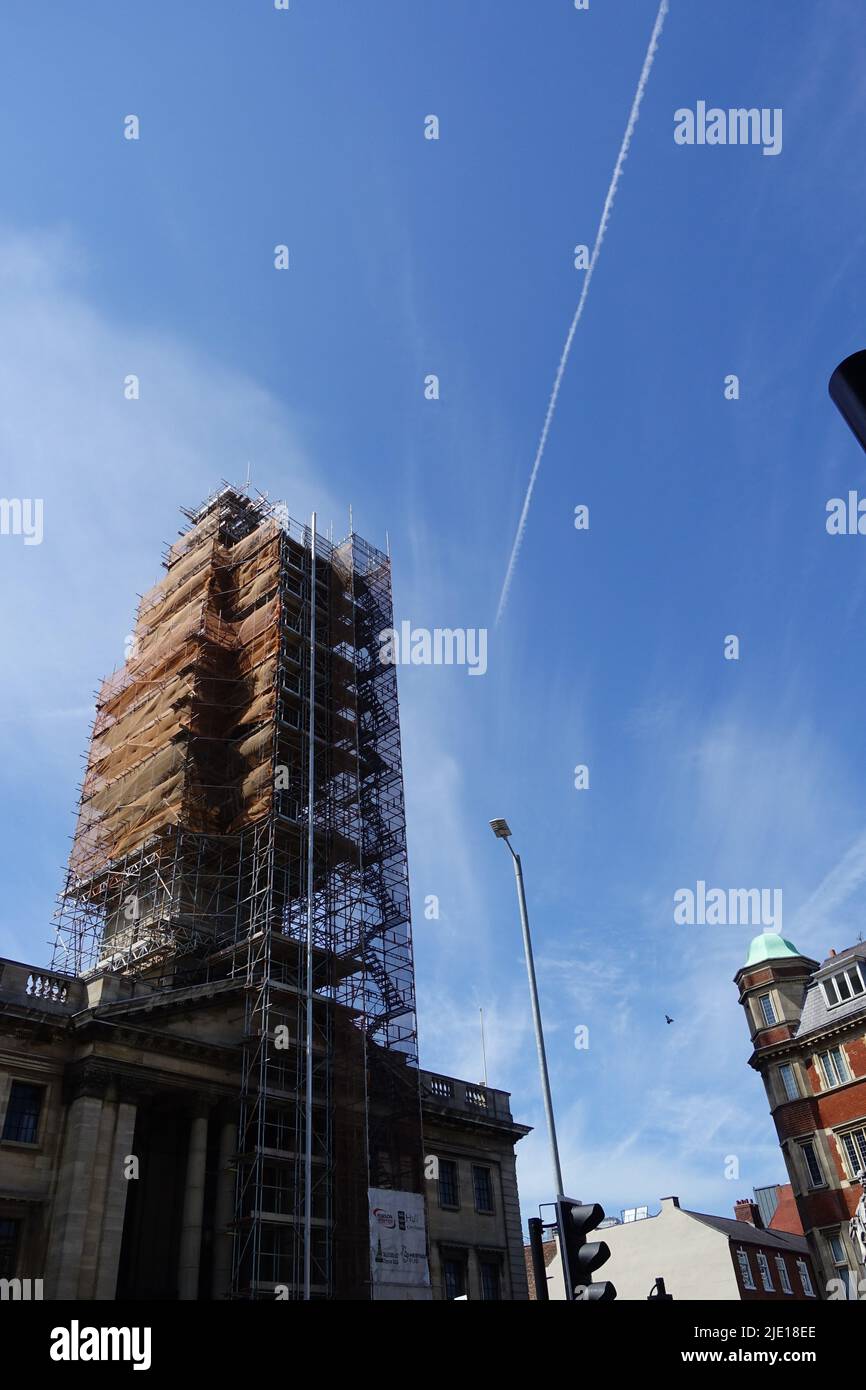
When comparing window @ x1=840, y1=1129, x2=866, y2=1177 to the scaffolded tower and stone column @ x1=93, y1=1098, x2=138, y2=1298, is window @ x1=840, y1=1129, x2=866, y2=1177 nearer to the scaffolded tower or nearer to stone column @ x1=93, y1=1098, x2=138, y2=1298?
the scaffolded tower

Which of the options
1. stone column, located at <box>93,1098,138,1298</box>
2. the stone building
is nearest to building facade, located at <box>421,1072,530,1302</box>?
the stone building

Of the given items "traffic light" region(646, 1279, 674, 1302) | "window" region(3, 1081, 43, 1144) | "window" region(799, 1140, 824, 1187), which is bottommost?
"traffic light" region(646, 1279, 674, 1302)

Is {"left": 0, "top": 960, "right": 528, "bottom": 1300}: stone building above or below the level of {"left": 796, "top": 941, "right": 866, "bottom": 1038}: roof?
below

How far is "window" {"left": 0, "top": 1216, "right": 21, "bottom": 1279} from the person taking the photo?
2944 centimetres

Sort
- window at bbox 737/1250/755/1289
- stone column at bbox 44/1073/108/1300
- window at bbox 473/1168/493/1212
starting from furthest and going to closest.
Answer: window at bbox 737/1250/755/1289
window at bbox 473/1168/493/1212
stone column at bbox 44/1073/108/1300

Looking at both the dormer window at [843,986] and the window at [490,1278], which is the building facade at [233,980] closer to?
the window at [490,1278]

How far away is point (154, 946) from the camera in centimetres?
4003

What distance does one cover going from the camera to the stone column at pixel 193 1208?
104 ft

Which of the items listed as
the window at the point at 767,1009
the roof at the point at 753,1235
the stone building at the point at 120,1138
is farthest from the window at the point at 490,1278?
the roof at the point at 753,1235

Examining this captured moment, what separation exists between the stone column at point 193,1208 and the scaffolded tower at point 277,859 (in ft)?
4.77

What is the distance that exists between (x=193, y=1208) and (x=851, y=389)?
35190 millimetres

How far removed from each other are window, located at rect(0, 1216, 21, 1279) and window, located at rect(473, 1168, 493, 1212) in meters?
20.8
